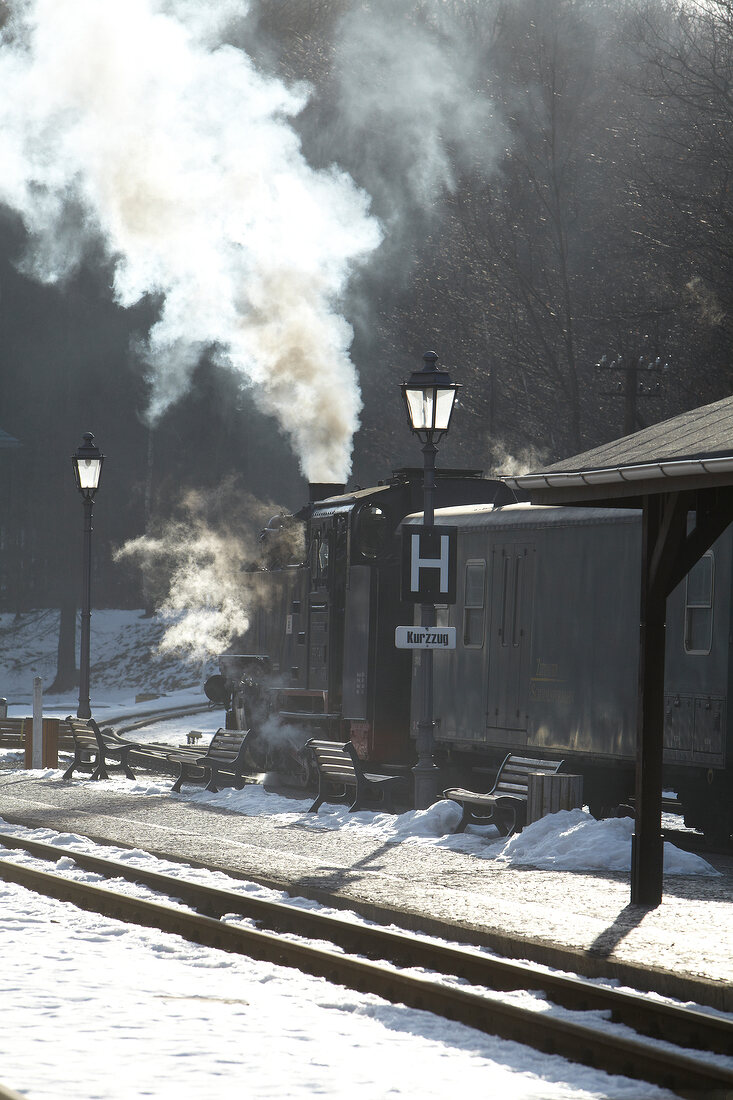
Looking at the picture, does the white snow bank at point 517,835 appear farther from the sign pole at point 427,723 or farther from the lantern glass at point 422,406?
the lantern glass at point 422,406

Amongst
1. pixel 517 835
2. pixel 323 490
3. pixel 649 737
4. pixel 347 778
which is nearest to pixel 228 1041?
pixel 649 737

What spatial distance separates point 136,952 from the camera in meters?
8.99

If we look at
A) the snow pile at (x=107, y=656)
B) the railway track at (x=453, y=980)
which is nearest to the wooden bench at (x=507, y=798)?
the railway track at (x=453, y=980)

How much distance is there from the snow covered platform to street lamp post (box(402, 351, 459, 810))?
59 cm

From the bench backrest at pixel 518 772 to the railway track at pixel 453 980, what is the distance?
4194 mm

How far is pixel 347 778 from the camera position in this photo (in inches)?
650

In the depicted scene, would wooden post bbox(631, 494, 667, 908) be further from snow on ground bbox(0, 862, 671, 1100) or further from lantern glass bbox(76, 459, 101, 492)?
lantern glass bbox(76, 459, 101, 492)

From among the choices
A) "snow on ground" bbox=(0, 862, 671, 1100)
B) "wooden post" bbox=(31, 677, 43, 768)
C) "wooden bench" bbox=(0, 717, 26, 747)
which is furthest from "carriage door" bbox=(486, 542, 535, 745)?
"wooden bench" bbox=(0, 717, 26, 747)

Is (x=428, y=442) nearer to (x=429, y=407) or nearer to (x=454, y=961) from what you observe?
(x=429, y=407)

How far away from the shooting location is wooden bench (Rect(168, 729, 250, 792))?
19.2 m

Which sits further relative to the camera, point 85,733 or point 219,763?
point 85,733

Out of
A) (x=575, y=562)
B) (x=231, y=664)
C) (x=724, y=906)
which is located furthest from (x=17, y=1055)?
(x=231, y=664)

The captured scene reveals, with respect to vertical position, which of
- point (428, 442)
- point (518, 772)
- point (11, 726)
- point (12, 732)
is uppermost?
point (428, 442)

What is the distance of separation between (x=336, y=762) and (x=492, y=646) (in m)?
2.11
